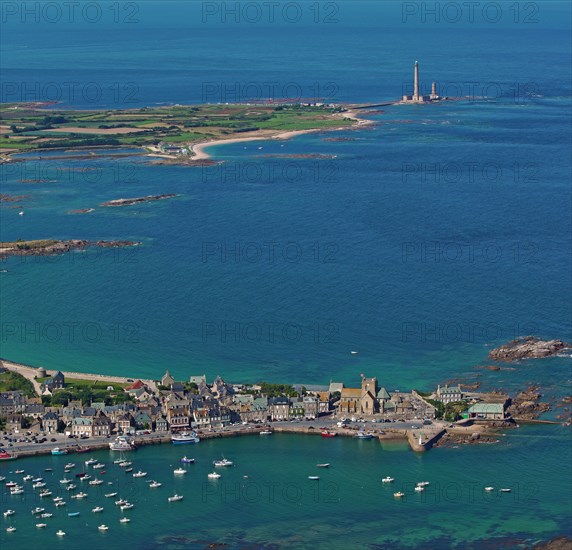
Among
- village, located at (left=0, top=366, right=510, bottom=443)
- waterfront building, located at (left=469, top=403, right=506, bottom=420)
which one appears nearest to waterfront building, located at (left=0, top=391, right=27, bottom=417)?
village, located at (left=0, top=366, right=510, bottom=443)

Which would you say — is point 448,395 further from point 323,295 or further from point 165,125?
point 165,125

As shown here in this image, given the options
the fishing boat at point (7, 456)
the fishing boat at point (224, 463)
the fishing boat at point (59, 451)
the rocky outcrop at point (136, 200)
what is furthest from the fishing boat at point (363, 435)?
the rocky outcrop at point (136, 200)

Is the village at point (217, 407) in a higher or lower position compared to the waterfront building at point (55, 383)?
lower

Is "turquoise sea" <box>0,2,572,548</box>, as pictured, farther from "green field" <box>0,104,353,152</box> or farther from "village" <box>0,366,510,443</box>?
"green field" <box>0,104,353,152</box>

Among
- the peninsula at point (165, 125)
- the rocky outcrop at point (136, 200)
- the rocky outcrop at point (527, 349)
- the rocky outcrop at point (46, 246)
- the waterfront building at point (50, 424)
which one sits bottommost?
the waterfront building at point (50, 424)

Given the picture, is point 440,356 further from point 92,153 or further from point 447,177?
point 92,153

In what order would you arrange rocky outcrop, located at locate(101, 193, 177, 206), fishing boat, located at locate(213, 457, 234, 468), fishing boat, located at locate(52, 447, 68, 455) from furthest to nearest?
1. rocky outcrop, located at locate(101, 193, 177, 206)
2. fishing boat, located at locate(52, 447, 68, 455)
3. fishing boat, located at locate(213, 457, 234, 468)

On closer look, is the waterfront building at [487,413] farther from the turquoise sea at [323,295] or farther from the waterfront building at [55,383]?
the waterfront building at [55,383]
